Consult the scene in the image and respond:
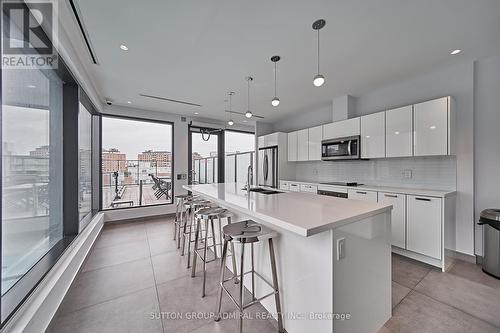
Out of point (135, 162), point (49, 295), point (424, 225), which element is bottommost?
point (49, 295)

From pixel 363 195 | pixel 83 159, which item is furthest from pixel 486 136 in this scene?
pixel 83 159

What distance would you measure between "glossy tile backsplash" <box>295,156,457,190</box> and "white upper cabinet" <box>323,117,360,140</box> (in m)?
0.64

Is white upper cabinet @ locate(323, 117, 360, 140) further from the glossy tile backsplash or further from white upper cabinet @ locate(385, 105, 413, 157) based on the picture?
the glossy tile backsplash

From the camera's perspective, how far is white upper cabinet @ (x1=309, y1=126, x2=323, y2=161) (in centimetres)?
432

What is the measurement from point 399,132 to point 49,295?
4.48 meters

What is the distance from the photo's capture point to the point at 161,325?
5.37 ft

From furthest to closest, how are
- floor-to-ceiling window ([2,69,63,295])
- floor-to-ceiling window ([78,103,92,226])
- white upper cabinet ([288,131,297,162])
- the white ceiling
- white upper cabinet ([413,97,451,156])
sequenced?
A: white upper cabinet ([288,131,297,162])
floor-to-ceiling window ([78,103,92,226])
white upper cabinet ([413,97,451,156])
the white ceiling
floor-to-ceiling window ([2,69,63,295])

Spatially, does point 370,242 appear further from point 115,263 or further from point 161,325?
point 115,263

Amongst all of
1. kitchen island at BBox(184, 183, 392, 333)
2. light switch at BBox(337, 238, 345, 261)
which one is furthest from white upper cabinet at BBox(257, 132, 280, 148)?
light switch at BBox(337, 238, 345, 261)

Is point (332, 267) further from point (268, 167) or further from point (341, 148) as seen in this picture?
point (268, 167)

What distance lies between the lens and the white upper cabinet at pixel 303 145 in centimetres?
466

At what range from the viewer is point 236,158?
6.39 meters

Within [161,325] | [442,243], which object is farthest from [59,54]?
[442,243]

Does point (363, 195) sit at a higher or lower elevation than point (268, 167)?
lower
